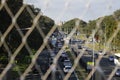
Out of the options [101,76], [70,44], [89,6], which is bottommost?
[101,76]

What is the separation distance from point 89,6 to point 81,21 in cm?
8

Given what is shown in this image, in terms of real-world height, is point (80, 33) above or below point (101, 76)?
above

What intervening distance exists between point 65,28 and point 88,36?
0.36ft

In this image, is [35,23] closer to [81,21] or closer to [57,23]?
[57,23]

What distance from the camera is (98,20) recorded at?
1.18 meters

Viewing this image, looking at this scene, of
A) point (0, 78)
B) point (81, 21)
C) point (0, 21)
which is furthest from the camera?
point (0, 21)

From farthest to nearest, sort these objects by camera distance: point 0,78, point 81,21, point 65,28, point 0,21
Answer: point 0,21, point 65,28, point 81,21, point 0,78

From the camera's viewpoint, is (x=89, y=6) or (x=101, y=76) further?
(x=101, y=76)

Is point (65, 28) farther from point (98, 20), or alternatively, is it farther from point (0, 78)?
point (0, 78)

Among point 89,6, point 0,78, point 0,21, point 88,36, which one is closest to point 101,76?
point 88,36

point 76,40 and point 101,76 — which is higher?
point 76,40

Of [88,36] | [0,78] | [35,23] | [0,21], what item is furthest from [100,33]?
[0,21]

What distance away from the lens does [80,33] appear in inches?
46.4

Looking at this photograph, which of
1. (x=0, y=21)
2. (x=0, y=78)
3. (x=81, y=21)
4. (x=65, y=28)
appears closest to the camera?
(x=0, y=78)
